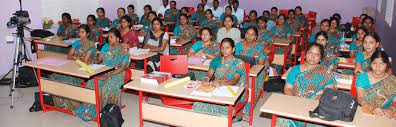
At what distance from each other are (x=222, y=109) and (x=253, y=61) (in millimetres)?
985

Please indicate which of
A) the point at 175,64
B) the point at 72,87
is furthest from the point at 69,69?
the point at 175,64

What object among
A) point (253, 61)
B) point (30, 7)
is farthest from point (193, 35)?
point (30, 7)

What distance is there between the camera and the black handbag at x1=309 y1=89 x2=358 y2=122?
8.26ft

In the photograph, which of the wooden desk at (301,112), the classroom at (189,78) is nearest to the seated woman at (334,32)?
the classroom at (189,78)

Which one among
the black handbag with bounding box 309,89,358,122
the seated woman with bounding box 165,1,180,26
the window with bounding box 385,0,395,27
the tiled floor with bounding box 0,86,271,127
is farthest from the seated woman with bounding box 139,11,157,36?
the window with bounding box 385,0,395,27

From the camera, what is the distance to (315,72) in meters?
3.26

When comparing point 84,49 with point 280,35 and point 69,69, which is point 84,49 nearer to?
point 69,69

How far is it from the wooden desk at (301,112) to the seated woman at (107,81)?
2.11 m

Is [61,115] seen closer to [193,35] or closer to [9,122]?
[9,122]

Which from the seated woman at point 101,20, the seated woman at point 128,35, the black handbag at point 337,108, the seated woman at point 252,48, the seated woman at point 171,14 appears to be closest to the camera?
the black handbag at point 337,108

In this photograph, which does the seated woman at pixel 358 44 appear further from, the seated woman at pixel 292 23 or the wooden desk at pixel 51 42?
the wooden desk at pixel 51 42

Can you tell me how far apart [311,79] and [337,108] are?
767 millimetres

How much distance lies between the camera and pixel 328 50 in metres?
5.22

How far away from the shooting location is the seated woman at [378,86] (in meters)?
3.03
